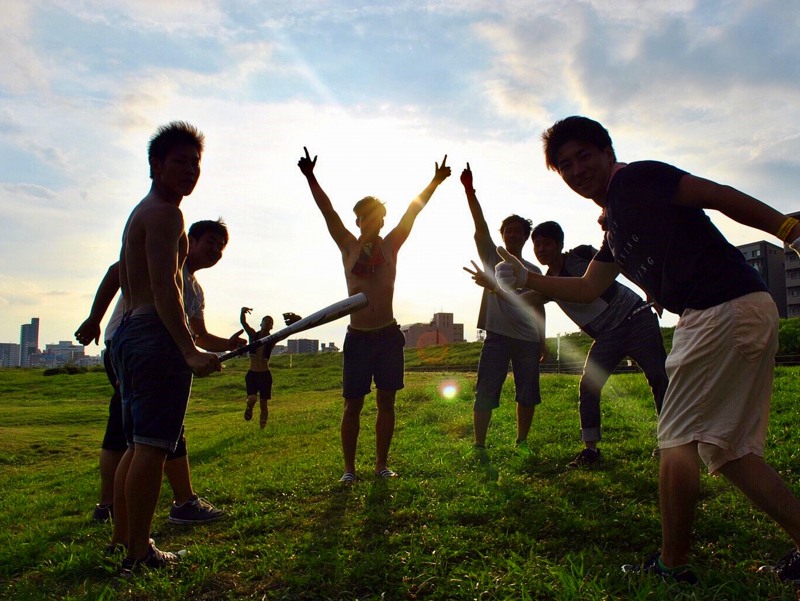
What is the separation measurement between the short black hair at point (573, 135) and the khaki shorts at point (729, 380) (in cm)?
Result: 113

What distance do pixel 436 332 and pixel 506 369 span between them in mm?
104870

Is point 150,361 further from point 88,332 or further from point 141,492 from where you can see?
point 88,332

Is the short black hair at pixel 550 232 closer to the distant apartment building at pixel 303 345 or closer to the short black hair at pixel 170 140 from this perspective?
the short black hair at pixel 170 140

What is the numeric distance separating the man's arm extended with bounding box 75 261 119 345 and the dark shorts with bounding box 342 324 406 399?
1.94 m

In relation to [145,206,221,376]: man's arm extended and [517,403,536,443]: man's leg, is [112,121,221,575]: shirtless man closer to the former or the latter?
[145,206,221,376]: man's arm extended

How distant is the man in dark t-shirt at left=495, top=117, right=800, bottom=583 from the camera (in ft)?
8.61

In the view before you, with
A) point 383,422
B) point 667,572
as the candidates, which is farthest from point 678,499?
point 383,422

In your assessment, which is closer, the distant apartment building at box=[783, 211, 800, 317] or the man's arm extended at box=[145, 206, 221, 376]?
the man's arm extended at box=[145, 206, 221, 376]

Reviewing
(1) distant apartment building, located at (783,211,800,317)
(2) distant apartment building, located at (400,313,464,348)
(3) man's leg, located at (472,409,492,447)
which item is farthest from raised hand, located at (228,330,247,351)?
(2) distant apartment building, located at (400,313,464,348)

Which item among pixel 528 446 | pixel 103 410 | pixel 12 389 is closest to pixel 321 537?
pixel 528 446

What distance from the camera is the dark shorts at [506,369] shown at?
629cm

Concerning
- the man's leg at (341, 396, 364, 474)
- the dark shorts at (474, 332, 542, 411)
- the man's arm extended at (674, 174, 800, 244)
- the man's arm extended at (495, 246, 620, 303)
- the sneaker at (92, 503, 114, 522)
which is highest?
the man's arm extended at (674, 174, 800, 244)

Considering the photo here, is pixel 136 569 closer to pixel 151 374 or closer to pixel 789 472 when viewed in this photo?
pixel 151 374

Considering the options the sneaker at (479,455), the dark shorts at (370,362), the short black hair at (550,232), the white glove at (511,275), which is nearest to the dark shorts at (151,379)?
the white glove at (511,275)
